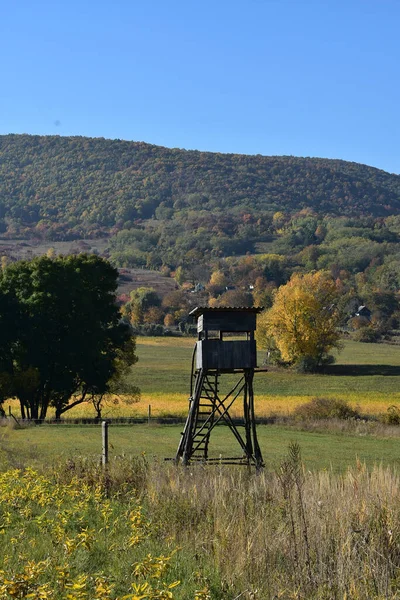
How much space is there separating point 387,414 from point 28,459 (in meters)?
Answer: 24.5

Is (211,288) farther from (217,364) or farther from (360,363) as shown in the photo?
(217,364)

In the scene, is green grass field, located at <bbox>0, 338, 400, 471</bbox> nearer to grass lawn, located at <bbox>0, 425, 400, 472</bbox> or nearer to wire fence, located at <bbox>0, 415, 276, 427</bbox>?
grass lawn, located at <bbox>0, 425, 400, 472</bbox>

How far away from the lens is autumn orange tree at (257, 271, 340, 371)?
250ft

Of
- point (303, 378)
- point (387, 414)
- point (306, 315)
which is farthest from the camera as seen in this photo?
point (306, 315)

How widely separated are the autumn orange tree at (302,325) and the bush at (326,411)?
32565 millimetres

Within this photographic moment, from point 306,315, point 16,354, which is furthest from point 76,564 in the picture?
point 306,315

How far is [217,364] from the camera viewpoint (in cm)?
2466

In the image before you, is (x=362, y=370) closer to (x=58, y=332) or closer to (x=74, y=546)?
(x=58, y=332)

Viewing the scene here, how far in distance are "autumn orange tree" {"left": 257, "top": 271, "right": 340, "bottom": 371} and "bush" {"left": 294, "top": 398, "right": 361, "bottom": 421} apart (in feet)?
107

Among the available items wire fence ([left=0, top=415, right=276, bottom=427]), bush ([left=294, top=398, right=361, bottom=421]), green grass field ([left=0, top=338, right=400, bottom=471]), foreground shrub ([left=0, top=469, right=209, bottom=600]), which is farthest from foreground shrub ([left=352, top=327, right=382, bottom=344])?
foreground shrub ([left=0, top=469, right=209, bottom=600])

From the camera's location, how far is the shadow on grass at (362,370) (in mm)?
71750

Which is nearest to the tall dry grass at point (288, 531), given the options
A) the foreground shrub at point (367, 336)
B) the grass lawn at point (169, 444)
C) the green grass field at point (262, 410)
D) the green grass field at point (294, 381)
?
the green grass field at point (262, 410)

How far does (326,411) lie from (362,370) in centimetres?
3256

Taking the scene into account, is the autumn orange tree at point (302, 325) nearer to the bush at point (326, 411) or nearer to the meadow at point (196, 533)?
the bush at point (326, 411)
